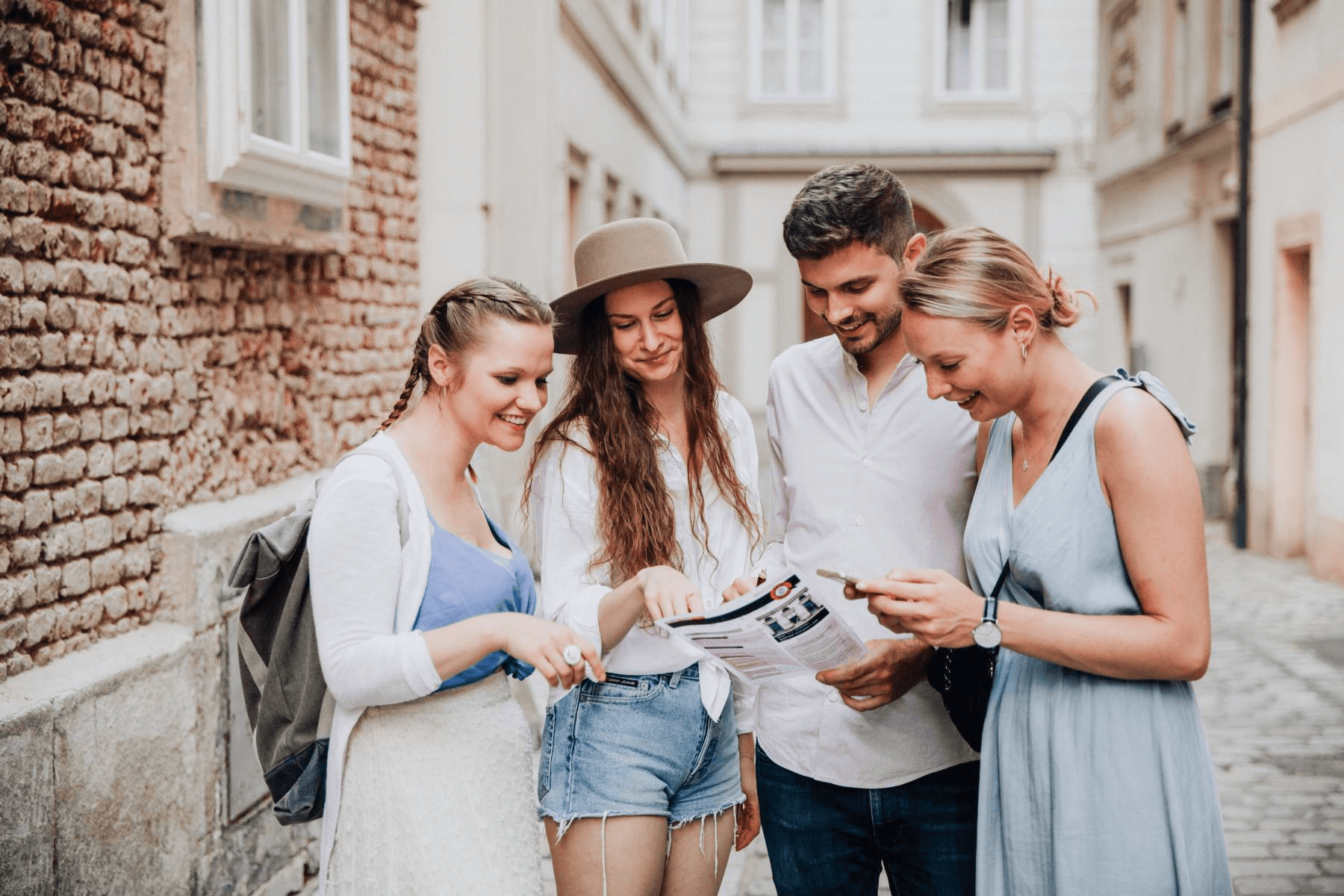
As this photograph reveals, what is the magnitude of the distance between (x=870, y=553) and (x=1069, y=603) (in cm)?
54

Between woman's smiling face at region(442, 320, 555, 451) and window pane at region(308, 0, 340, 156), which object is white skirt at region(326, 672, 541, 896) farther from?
window pane at region(308, 0, 340, 156)

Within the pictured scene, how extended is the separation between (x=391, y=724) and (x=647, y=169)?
1428 centimetres

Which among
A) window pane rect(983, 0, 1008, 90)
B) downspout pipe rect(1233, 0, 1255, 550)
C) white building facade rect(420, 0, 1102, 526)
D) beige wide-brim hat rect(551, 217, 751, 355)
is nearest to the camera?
beige wide-brim hat rect(551, 217, 751, 355)

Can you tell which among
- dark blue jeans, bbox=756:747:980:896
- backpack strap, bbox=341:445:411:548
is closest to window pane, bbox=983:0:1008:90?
dark blue jeans, bbox=756:747:980:896

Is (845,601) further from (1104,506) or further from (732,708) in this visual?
(1104,506)

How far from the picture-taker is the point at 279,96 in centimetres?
456

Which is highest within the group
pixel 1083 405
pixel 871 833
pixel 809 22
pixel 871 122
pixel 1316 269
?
pixel 809 22

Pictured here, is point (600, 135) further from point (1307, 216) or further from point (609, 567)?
point (609, 567)

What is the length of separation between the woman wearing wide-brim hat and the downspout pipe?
436 inches

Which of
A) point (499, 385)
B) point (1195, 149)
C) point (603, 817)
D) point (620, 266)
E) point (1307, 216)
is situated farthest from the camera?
point (1195, 149)

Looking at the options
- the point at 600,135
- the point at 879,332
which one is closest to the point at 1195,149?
the point at 600,135

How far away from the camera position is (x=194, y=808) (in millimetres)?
4043

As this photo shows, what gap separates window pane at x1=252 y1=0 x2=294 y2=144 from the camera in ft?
14.4

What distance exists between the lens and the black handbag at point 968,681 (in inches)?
97.1
